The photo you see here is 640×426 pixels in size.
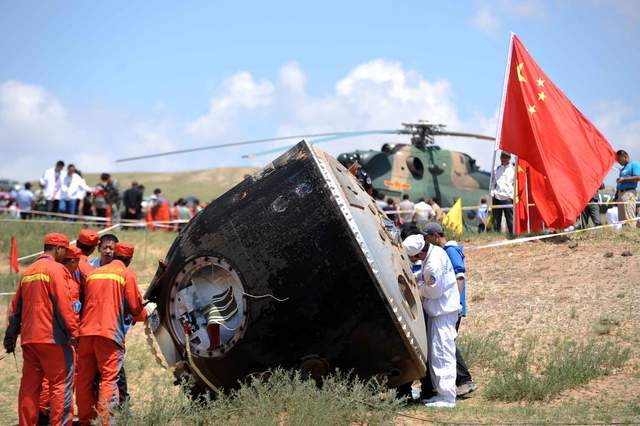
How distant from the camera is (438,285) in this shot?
830 cm

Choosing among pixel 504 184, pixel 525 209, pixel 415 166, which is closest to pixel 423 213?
pixel 504 184

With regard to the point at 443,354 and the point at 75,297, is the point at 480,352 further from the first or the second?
the point at 75,297

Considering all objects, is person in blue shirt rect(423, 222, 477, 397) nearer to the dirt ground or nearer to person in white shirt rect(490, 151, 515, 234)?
the dirt ground

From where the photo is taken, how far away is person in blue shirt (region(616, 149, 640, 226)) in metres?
15.5

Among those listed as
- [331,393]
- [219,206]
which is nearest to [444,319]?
[331,393]

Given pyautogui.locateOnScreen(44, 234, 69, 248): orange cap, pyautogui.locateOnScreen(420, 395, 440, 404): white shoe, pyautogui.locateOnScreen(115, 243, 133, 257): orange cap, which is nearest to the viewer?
pyautogui.locateOnScreen(44, 234, 69, 248): orange cap

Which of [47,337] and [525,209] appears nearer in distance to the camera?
[47,337]

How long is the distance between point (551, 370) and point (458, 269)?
143 cm

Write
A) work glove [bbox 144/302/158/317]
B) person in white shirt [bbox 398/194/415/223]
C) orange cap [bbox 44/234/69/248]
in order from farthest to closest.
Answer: person in white shirt [bbox 398/194/415/223] < orange cap [bbox 44/234/69/248] < work glove [bbox 144/302/158/317]

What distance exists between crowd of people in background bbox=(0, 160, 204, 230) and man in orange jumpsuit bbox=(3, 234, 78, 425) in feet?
36.0

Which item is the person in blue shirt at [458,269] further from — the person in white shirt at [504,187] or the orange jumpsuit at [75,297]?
the person in white shirt at [504,187]

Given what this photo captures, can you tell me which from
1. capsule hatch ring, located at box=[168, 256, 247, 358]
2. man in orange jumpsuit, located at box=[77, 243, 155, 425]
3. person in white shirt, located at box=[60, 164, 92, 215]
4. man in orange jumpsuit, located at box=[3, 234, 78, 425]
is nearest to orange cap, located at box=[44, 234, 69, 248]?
man in orange jumpsuit, located at box=[3, 234, 78, 425]

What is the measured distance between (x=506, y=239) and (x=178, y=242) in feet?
29.8

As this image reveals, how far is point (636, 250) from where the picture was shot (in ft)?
44.3
